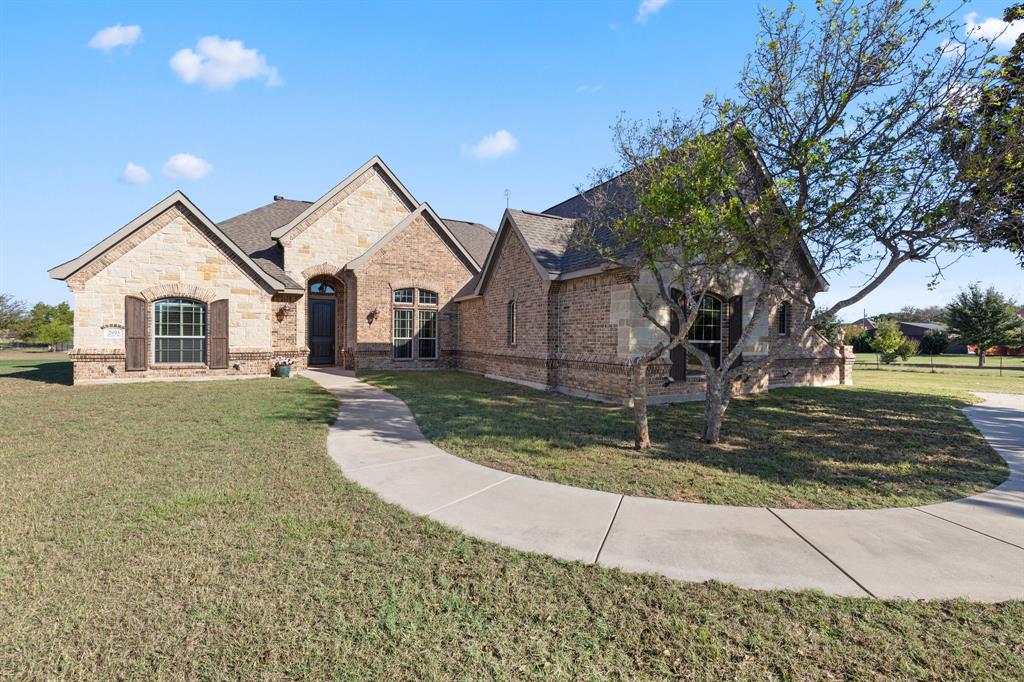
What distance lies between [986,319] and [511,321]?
1227 inches

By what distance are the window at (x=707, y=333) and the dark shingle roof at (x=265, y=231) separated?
48.6ft

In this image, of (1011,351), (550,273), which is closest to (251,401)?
(550,273)

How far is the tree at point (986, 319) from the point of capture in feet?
92.7

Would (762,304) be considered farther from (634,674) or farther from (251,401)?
(251,401)

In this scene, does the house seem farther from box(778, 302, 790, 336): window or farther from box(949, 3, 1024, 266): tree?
box(949, 3, 1024, 266): tree

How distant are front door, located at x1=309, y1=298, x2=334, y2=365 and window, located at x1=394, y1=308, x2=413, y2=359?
401 cm

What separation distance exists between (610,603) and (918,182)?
8599mm

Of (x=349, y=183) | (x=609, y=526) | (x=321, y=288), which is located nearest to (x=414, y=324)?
(x=321, y=288)

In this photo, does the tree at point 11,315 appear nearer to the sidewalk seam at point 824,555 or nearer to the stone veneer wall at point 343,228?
the stone veneer wall at point 343,228

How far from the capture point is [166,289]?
15656mm

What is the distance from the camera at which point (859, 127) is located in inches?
306

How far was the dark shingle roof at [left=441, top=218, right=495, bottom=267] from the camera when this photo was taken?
25.3 metres

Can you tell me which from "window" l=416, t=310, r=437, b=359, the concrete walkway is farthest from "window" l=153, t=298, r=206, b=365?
the concrete walkway

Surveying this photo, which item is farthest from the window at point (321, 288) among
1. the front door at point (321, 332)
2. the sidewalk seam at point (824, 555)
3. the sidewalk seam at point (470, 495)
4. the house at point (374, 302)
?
the sidewalk seam at point (824, 555)
